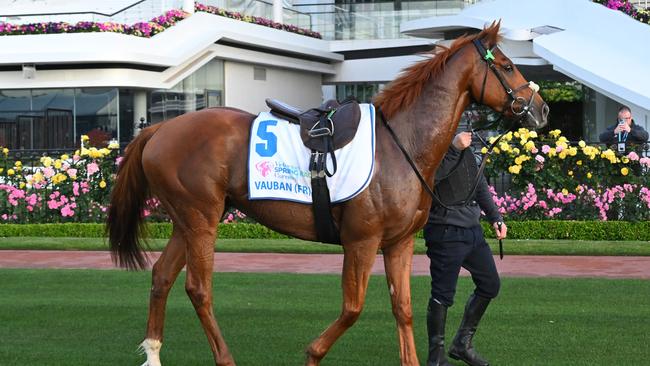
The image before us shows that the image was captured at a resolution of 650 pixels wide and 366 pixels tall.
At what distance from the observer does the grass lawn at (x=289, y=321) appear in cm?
699

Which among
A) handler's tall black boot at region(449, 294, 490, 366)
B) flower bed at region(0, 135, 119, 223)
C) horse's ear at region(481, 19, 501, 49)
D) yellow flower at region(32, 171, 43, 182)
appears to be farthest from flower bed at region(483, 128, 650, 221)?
horse's ear at region(481, 19, 501, 49)

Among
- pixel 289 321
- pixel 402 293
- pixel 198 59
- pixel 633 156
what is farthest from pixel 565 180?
pixel 198 59

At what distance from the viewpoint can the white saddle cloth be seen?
19.5 feet

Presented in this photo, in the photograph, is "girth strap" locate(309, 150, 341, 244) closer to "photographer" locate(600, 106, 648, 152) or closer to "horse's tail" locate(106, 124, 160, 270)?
"horse's tail" locate(106, 124, 160, 270)

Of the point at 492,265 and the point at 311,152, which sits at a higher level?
the point at 311,152

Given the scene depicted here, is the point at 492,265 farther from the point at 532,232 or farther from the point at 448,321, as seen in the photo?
the point at 532,232

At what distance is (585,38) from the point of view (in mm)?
24219

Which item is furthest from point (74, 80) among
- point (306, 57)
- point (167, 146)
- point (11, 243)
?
point (167, 146)

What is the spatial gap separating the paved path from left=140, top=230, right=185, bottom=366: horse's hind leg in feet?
17.8

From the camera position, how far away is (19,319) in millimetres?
8531

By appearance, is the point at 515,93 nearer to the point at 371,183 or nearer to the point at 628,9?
the point at 371,183

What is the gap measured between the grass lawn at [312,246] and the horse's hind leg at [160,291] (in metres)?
6.69

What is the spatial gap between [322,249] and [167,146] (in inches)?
303

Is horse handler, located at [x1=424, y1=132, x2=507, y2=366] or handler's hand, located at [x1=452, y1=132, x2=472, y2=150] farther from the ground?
handler's hand, located at [x1=452, y1=132, x2=472, y2=150]
